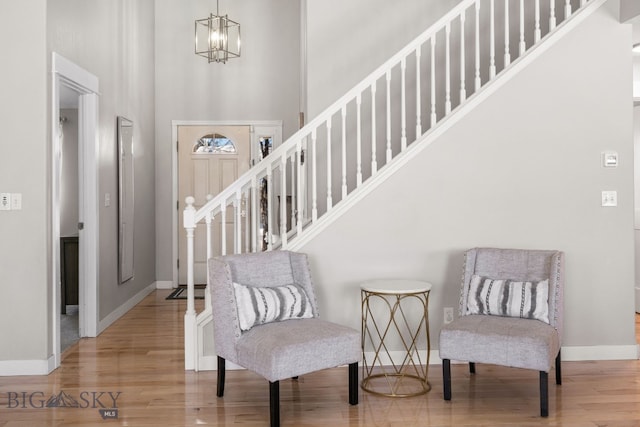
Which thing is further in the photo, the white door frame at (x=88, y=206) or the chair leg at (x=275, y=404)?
the white door frame at (x=88, y=206)

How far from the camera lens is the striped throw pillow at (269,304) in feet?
11.5

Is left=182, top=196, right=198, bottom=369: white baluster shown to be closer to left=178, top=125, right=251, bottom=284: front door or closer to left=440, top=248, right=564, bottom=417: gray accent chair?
left=440, top=248, right=564, bottom=417: gray accent chair

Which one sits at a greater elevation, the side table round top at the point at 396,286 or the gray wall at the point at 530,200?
the gray wall at the point at 530,200

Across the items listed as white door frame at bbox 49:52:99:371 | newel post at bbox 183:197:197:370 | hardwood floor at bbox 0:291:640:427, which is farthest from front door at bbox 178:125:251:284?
newel post at bbox 183:197:197:370

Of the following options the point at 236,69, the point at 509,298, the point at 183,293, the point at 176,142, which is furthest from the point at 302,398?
the point at 236,69

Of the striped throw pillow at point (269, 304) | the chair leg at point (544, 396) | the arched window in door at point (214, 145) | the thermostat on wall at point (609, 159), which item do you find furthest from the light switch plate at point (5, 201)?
the thermostat on wall at point (609, 159)

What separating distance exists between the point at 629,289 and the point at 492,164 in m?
1.33

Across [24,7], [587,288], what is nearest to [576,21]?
[587,288]

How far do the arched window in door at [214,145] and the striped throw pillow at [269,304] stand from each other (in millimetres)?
4250

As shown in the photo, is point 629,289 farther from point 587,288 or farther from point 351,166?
point 351,166

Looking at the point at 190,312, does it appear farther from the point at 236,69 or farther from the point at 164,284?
the point at 236,69

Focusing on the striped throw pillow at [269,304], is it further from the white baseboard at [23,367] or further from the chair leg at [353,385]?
the white baseboard at [23,367]

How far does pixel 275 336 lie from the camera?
330cm

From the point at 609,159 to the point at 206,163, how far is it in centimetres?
487
